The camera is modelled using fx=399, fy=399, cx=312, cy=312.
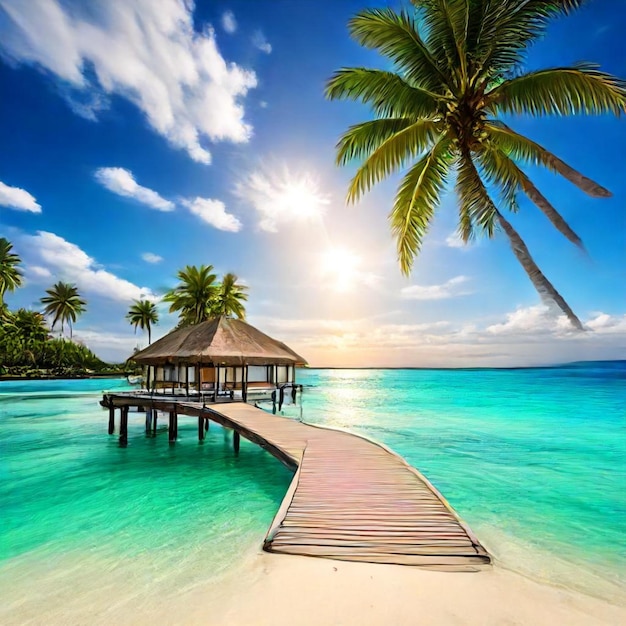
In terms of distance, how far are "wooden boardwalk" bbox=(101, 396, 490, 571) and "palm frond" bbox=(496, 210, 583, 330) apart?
4218 mm

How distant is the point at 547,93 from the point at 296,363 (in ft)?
41.1

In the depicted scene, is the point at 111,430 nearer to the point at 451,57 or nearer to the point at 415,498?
the point at 415,498

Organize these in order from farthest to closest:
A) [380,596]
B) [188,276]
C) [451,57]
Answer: [188,276]
[451,57]
[380,596]

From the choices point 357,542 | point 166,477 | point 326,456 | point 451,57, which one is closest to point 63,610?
point 357,542

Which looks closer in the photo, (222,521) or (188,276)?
(222,521)

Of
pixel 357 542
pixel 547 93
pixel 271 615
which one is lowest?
pixel 271 615

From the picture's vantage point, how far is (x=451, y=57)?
849 centimetres

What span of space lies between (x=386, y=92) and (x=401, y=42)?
→ 99 cm

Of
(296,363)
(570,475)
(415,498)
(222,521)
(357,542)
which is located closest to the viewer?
(357,542)

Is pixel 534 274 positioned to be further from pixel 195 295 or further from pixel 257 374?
pixel 195 295

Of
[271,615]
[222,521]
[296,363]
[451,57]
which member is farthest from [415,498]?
[296,363]

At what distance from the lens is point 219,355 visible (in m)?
14.1

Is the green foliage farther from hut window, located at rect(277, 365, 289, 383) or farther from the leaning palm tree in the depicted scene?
the leaning palm tree

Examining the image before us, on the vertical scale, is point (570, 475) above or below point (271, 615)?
below
